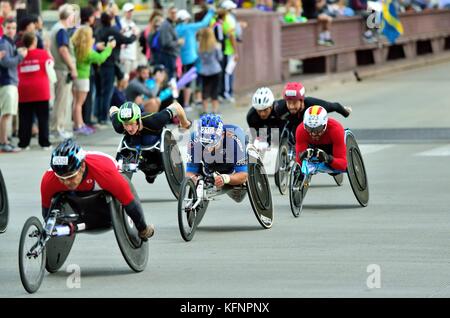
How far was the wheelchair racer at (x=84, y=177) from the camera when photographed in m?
11.3

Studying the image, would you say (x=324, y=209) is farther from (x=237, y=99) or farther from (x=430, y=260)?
(x=237, y=99)

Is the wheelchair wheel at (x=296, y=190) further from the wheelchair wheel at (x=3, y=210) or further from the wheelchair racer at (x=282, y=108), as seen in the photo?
the wheelchair wheel at (x=3, y=210)

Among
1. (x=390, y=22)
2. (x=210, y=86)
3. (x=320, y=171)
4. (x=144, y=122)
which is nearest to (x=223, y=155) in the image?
(x=320, y=171)

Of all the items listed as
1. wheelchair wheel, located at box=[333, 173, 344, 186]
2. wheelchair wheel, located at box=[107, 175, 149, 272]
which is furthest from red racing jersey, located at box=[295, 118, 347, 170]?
wheelchair wheel, located at box=[107, 175, 149, 272]

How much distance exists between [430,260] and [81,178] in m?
3.14

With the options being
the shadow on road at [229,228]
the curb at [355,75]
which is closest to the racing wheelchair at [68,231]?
the shadow on road at [229,228]

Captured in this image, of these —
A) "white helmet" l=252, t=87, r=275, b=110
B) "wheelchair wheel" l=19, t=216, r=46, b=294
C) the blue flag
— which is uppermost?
"wheelchair wheel" l=19, t=216, r=46, b=294

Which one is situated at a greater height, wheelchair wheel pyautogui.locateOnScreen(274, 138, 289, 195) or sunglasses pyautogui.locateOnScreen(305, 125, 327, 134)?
sunglasses pyautogui.locateOnScreen(305, 125, 327, 134)

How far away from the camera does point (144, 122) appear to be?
16.6 meters

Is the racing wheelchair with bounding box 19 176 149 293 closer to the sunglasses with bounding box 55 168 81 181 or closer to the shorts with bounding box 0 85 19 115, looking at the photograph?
the sunglasses with bounding box 55 168 81 181

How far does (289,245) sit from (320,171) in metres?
2.47

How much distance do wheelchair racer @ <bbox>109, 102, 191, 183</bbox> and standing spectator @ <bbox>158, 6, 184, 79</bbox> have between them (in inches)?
381

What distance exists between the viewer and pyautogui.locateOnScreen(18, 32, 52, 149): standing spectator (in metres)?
22.3
